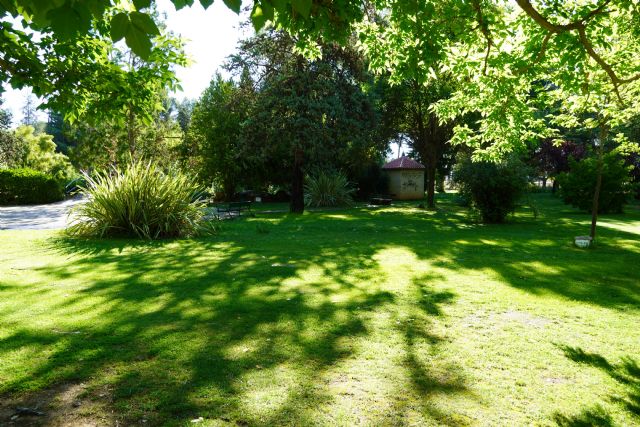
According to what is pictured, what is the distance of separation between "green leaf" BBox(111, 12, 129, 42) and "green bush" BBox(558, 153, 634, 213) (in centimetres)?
2389

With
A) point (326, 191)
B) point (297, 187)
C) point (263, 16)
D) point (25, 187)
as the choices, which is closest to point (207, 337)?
point (263, 16)

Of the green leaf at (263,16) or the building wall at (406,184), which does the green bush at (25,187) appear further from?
the green leaf at (263,16)

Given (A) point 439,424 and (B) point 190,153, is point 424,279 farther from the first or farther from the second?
(B) point 190,153

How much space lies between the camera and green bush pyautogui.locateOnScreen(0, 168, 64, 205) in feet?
83.7

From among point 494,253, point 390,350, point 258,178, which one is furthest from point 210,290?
point 258,178

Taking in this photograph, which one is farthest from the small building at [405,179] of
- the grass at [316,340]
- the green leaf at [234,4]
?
the green leaf at [234,4]

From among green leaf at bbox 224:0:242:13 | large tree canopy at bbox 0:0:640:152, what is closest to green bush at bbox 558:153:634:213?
large tree canopy at bbox 0:0:640:152

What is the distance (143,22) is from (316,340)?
323cm

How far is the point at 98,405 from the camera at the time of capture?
307cm

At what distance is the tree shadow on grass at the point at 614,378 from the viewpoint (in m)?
3.07

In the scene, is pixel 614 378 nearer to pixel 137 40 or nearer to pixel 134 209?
pixel 137 40

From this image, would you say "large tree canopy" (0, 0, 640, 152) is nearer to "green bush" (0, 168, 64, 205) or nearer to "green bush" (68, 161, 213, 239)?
"green bush" (68, 161, 213, 239)

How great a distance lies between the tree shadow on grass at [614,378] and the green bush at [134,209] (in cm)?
1004

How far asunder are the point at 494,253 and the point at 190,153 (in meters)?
24.2
